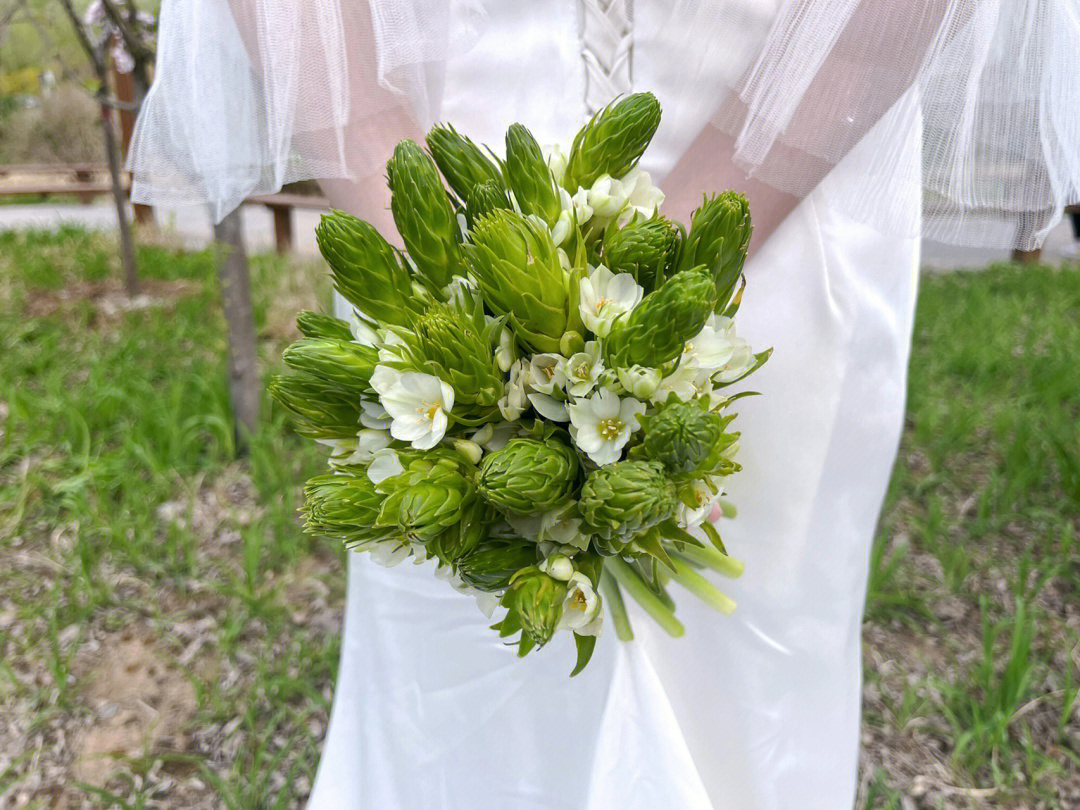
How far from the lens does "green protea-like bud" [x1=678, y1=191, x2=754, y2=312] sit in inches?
29.6

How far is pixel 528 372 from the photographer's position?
2.49ft

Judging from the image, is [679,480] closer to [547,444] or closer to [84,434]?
[547,444]

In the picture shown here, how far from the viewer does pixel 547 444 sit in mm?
731

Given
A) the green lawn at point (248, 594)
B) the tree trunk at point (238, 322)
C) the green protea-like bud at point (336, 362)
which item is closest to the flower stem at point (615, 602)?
the green protea-like bud at point (336, 362)

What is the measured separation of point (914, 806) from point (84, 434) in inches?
94.8

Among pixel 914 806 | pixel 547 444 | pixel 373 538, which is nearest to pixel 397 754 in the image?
pixel 373 538

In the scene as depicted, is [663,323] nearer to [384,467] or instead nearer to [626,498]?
[626,498]

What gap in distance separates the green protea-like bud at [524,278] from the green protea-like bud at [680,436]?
125mm

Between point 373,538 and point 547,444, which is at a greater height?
point 547,444

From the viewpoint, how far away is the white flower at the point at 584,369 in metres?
0.73

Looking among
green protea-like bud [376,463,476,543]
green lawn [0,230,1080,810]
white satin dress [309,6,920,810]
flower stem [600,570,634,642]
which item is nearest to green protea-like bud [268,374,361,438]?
green protea-like bud [376,463,476,543]

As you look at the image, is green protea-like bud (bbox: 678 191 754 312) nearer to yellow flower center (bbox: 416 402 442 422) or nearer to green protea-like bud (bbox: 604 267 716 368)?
green protea-like bud (bbox: 604 267 716 368)

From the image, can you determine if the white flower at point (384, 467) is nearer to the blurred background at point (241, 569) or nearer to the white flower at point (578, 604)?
the white flower at point (578, 604)

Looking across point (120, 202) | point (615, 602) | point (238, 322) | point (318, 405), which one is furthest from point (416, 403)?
point (120, 202)
